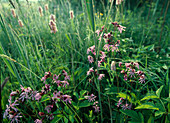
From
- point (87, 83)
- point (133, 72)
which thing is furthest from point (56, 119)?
point (133, 72)

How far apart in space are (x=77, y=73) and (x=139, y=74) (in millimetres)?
617

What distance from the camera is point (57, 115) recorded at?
0.82 meters

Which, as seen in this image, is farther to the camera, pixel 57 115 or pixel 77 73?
pixel 77 73

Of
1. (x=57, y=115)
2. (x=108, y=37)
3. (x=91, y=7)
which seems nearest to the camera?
(x=91, y=7)

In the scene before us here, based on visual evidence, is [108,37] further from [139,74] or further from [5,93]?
[5,93]

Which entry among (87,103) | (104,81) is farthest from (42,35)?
(87,103)

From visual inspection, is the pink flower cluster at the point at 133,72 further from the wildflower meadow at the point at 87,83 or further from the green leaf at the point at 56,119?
the green leaf at the point at 56,119

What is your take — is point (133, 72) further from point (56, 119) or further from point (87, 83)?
point (56, 119)

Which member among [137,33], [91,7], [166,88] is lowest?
[166,88]

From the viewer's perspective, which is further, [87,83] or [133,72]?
[87,83]

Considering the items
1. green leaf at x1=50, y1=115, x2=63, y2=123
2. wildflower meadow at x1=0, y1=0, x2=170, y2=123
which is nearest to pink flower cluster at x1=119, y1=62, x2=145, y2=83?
wildflower meadow at x1=0, y1=0, x2=170, y2=123

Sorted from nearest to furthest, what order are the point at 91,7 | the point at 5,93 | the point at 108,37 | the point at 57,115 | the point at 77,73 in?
the point at 91,7
the point at 57,115
the point at 108,37
the point at 5,93
the point at 77,73

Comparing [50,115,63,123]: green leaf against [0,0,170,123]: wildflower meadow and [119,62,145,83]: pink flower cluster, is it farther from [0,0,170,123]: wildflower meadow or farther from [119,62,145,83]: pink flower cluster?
[119,62,145,83]: pink flower cluster

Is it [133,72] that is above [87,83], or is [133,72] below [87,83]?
above
